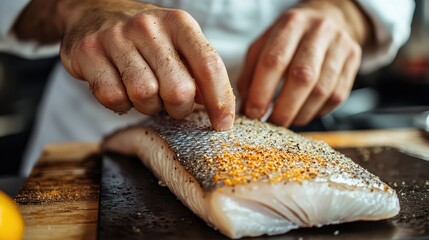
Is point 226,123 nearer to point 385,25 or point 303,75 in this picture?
point 303,75

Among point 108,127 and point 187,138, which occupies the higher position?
point 187,138

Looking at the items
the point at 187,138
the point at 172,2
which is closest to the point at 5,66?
the point at 172,2

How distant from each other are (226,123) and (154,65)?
25 cm

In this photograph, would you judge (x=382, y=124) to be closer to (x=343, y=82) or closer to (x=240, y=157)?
(x=343, y=82)

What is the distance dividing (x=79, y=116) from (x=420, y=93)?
129 inches

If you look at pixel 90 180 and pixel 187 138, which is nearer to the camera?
pixel 187 138

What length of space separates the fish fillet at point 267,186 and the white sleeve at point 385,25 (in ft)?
3.36

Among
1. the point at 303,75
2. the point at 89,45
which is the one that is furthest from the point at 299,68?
the point at 89,45

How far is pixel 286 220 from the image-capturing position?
1.08 meters

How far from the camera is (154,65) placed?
1.27 meters

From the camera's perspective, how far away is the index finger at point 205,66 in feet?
4.16

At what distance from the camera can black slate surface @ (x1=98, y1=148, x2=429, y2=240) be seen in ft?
3.48

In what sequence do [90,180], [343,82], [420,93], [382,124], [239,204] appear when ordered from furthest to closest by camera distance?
[420,93], [382,124], [343,82], [90,180], [239,204]

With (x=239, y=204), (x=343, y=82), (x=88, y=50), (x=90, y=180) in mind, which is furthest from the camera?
(x=343, y=82)
